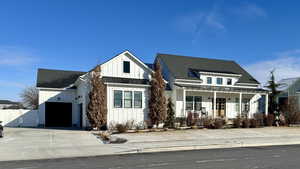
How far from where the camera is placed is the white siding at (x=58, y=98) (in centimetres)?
2636

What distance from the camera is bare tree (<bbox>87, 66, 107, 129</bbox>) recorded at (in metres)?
21.0

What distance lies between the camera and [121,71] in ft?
77.4

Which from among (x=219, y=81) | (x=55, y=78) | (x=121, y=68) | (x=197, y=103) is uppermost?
(x=121, y=68)

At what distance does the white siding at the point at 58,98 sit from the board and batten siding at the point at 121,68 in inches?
242

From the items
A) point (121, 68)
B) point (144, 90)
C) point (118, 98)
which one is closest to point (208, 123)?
point (144, 90)

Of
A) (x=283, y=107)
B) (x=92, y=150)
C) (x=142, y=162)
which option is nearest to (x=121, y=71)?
(x=92, y=150)

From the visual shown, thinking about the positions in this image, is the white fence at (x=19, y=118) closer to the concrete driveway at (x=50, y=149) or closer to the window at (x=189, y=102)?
the concrete driveway at (x=50, y=149)

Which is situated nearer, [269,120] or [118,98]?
[118,98]

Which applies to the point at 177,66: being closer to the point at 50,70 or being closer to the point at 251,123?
the point at 251,123

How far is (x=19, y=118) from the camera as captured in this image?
27.6 metres

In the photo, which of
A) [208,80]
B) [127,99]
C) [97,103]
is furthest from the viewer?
[208,80]

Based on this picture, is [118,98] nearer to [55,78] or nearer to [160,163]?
[55,78]

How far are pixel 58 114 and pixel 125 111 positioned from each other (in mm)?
8604

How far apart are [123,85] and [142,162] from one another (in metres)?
12.8
